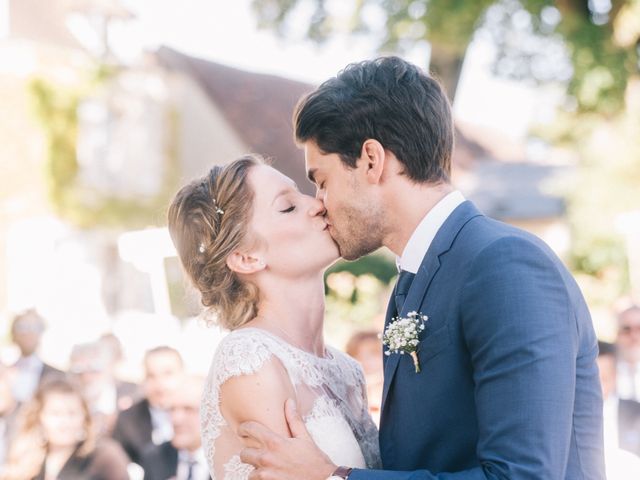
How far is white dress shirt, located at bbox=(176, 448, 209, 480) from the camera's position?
235 inches

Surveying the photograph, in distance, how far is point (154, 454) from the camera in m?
6.17

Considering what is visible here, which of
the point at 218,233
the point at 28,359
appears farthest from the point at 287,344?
the point at 28,359

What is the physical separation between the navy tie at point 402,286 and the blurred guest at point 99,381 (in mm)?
5267

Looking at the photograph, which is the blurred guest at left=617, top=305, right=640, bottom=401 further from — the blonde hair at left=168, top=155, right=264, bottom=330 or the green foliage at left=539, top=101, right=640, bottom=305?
the green foliage at left=539, top=101, right=640, bottom=305

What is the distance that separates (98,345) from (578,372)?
266 inches

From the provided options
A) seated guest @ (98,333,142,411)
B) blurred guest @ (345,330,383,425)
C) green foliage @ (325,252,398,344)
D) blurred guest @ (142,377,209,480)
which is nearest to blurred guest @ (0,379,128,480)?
blurred guest @ (142,377,209,480)

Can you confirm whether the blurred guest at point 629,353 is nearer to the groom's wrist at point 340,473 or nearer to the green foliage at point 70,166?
the groom's wrist at point 340,473

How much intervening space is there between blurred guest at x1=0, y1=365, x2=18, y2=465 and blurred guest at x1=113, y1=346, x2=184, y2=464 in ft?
3.86

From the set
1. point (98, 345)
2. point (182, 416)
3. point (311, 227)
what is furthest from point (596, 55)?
point (311, 227)

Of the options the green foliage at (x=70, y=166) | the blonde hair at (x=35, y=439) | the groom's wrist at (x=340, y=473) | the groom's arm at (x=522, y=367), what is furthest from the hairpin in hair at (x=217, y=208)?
the green foliage at (x=70, y=166)

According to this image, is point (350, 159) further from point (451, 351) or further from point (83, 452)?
point (83, 452)

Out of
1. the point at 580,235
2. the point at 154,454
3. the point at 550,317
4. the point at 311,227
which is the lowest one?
the point at 580,235

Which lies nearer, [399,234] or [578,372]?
[578,372]

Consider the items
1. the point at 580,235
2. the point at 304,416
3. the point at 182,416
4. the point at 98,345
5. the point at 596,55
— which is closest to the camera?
the point at 304,416
